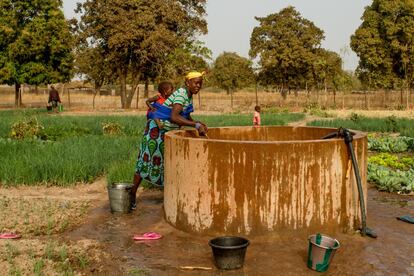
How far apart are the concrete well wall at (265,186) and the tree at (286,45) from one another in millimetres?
33538

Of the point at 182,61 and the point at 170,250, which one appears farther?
the point at 182,61

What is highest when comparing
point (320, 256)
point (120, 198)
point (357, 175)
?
point (357, 175)

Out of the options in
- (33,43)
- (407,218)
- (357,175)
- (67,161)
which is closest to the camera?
(357,175)

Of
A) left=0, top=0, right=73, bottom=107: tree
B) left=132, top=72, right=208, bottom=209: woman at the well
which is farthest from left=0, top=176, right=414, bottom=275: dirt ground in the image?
left=0, top=0, right=73, bottom=107: tree

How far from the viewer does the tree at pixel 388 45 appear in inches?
1325

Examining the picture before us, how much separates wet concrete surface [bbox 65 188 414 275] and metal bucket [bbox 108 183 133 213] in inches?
3.4

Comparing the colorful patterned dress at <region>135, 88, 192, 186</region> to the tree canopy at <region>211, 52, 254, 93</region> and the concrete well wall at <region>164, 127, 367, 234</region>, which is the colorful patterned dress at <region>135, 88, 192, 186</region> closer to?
the concrete well wall at <region>164, 127, 367, 234</region>

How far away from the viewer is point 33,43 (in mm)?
32781

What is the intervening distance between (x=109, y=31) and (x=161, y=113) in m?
26.3

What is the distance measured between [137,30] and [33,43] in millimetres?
8150

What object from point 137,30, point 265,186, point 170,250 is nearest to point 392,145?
point 265,186

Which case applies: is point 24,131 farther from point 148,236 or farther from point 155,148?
point 148,236

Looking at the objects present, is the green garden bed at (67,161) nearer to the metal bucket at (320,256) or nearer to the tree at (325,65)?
the metal bucket at (320,256)

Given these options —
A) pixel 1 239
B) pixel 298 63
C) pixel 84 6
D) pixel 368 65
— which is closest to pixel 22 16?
pixel 84 6
